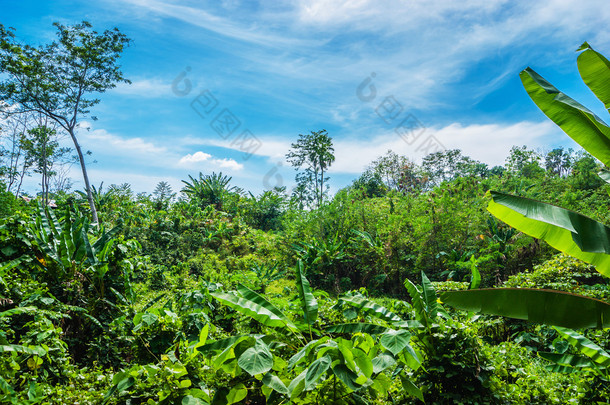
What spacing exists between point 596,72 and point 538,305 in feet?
5.25

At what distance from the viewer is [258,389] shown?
2.33m

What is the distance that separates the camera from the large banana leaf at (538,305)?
1.75 meters

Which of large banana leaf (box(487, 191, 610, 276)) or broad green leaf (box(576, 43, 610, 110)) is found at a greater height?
broad green leaf (box(576, 43, 610, 110))

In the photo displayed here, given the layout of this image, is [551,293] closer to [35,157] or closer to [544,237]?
[544,237]

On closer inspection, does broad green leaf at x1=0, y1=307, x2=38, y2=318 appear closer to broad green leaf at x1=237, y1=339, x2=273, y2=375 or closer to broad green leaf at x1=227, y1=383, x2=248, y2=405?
broad green leaf at x1=227, y1=383, x2=248, y2=405

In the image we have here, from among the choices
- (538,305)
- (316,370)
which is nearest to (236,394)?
(316,370)

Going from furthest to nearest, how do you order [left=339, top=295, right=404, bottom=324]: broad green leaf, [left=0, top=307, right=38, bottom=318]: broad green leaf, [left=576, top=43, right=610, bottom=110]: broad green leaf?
[left=0, top=307, right=38, bottom=318]: broad green leaf < [left=339, top=295, right=404, bottom=324]: broad green leaf < [left=576, top=43, right=610, bottom=110]: broad green leaf

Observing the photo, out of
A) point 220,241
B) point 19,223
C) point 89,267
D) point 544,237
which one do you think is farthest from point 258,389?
point 220,241

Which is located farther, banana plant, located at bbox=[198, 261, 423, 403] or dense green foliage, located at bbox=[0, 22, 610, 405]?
dense green foliage, located at bbox=[0, 22, 610, 405]

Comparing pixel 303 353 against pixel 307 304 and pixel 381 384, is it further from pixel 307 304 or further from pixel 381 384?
pixel 307 304

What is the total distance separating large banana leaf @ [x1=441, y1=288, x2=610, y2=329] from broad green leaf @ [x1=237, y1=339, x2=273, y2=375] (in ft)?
3.56

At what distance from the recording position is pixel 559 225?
5.65 ft

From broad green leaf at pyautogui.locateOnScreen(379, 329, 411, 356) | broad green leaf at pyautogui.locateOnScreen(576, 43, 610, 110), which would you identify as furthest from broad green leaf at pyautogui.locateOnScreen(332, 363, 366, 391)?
broad green leaf at pyautogui.locateOnScreen(576, 43, 610, 110)

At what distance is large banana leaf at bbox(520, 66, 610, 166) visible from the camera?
2.09 m
